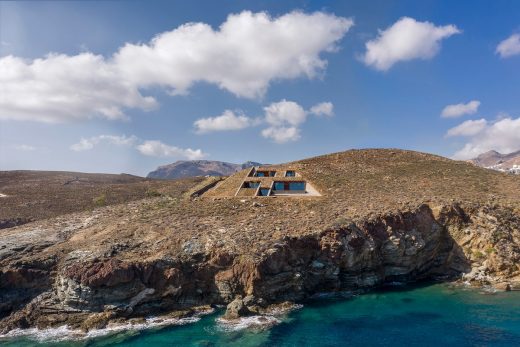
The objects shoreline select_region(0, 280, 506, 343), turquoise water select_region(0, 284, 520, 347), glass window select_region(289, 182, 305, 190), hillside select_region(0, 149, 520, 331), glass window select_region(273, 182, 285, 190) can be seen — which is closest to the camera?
turquoise water select_region(0, 284, 520, 347)

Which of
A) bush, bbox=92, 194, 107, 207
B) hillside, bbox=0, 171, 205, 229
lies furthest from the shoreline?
bush, bbox=92, 194, 107, 207

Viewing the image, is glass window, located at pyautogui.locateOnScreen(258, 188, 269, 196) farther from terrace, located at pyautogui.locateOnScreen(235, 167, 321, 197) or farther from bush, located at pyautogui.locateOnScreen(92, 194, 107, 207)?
bush, located at pyautogui.locateOnScreen(92, 194, 107, 207)

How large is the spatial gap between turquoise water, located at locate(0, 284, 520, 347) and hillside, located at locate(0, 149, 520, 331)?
322 cm

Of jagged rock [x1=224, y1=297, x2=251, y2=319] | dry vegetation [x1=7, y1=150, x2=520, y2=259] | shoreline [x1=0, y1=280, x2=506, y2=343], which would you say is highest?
dry vegetation [x1=7, y1=150, x2=520, y2=259]

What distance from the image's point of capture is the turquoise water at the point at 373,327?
28.9 metres

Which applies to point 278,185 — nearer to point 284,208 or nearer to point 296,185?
point 296,185

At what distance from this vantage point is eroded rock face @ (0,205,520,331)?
112 ft

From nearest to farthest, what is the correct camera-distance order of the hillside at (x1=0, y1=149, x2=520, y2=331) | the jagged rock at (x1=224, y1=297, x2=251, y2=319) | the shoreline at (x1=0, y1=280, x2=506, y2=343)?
the shoreline at (x1=0, y1=280, x2=506, y2=343)
the jagged rock at (x1=224, y1=297, x2=251, y2=319)
the hillside at (x1=0, y1=149, x2=520, y2=331)

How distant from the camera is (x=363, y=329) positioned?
3102 centimetres

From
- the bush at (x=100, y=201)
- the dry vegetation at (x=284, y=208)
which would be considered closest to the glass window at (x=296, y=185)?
the dry vegetation at (x=284, y=208)

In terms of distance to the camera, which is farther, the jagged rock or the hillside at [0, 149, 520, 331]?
the hillside at [0, 149, 520, 331]

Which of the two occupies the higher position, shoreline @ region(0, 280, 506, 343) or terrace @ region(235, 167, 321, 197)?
terrace @ region(235, 167, 321, 197)

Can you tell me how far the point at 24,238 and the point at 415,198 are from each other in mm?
53502

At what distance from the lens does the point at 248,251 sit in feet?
125
